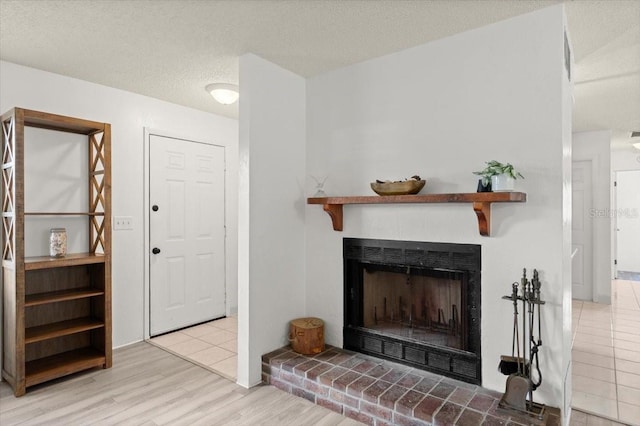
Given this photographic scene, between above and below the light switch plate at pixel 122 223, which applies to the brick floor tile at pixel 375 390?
below

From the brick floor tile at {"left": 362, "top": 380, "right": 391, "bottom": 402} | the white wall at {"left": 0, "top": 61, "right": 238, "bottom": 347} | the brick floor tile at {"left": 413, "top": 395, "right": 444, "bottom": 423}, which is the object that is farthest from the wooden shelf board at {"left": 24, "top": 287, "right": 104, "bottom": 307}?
the brick floor tile at {"left": 413, "top": 395, "right": 444, "bottom": 423}

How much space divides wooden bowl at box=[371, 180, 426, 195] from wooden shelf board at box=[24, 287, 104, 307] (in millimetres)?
2318

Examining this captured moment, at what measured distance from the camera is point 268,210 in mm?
2893

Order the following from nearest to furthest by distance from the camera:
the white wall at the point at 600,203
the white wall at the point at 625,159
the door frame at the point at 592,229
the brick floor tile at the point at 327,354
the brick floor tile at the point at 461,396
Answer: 1. the brick floor tile at the point at 461,396
2. the brick floor tile at the point at 327,354
3. the white wall at the point at 600,203
4. the door frame at the point at 592,229
5. the white wall at the point at 625,159

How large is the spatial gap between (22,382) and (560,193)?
358cm

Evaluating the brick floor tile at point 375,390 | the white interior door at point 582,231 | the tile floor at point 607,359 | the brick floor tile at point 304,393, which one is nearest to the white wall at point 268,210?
the brick floor tile at point 304,393

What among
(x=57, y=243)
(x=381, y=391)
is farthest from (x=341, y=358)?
(x=57, y=243)

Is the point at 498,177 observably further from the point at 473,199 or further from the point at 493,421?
the point at 493,421

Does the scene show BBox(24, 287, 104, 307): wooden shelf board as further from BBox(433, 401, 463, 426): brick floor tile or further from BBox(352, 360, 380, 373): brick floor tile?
BBox(433, 401, 463, 426): brick floor tile

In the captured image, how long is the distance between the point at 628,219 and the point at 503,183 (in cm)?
765

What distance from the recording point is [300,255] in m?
3.18

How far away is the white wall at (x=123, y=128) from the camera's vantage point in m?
3.06

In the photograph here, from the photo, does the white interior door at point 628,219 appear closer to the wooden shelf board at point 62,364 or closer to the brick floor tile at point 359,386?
the brick floor tile at point 359,386

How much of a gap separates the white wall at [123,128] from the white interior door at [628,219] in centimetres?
823
